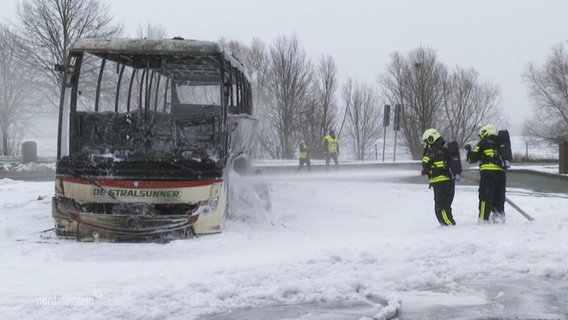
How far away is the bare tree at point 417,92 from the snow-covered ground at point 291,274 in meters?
34.8

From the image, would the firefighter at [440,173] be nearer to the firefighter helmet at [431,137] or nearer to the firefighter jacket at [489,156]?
the firefighter helmet at [431,137]

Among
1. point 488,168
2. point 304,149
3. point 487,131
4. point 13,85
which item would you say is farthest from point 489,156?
point 13,85

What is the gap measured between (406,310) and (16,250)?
16.2 ft

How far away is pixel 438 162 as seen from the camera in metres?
8.91

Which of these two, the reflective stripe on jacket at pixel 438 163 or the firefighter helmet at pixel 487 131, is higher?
the firefighter helmet at pixel 487 131

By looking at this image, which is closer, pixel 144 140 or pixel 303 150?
pixel 144 140

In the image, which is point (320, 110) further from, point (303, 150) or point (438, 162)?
point (438, 162)

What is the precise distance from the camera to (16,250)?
7.11m

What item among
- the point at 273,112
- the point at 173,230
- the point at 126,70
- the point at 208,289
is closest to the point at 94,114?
the point at 126,70

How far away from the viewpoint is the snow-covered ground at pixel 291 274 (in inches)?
196

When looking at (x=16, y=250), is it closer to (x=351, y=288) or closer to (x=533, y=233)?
(x=351, y=288)

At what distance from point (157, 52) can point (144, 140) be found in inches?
51.1

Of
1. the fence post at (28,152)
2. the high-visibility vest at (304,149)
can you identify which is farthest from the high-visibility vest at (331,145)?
the fence post at (28,152)

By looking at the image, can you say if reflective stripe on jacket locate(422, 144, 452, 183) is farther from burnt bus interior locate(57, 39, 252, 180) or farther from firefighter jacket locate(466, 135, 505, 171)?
burnt bus interior locate(57, 39, 252, 180)
